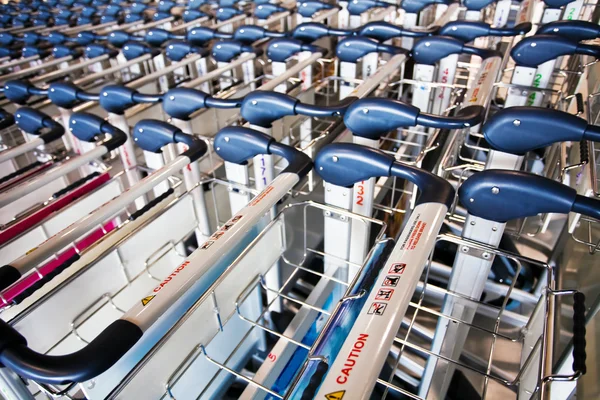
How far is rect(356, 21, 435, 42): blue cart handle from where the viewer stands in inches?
104

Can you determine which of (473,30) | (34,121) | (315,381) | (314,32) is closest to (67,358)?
(315,381)

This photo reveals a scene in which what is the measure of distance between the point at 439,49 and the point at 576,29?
2.23ft

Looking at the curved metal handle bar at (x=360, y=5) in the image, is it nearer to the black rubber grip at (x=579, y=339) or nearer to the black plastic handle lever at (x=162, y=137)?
the black plastic handle lever at (x=162, y=137)

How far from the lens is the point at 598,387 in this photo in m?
1.21

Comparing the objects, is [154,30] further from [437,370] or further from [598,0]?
[598,0]

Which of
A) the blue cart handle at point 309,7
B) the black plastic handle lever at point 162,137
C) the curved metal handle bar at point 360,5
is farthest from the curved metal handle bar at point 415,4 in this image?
the black plastic handle lever at point 162,137

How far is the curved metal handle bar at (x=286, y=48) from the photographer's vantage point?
2635 millimetres

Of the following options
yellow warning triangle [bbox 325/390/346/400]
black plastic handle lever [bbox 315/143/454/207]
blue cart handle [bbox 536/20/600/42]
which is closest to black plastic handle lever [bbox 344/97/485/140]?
black plastic handle lever [bbox 315/143/454/207]

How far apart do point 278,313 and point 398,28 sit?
1905 mm

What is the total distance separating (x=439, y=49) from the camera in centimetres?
226

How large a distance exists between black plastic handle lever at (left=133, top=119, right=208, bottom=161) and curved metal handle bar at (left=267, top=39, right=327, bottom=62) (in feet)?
4.56

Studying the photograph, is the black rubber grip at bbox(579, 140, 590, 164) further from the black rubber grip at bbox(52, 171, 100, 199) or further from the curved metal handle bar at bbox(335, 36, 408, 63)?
the black rubber grip at bbox(52, 171, 100, 199)

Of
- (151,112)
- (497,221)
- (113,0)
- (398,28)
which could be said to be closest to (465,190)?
(497,221)

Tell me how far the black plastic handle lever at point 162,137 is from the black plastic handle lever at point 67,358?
0.75 m
